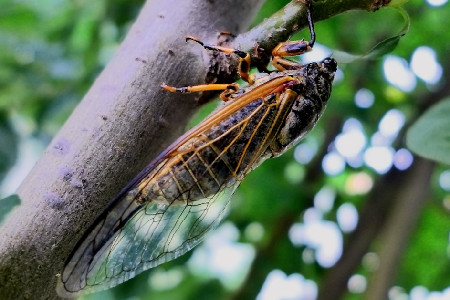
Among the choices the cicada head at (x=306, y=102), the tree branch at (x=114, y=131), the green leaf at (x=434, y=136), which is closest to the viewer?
the tree branch at (x=114, y=131)

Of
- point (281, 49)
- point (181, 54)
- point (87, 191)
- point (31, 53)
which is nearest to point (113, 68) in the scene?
point (181, 54)

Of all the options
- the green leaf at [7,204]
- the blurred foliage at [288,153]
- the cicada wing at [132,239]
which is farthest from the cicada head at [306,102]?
the green leaf at [7,204]

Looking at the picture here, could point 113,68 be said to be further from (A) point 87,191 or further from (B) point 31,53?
(B) point 31,53

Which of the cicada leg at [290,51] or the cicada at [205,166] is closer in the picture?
the cicada at [205,166]

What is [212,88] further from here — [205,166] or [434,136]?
[434,136]

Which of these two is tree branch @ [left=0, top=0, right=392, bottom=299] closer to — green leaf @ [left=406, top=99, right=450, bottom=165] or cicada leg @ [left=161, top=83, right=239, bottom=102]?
cicada leg @ [left=161, top=83, right=239, bottom=102]

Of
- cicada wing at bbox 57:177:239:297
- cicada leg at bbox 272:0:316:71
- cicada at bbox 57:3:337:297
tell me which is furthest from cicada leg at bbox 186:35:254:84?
cicada wing at bbox 57:177:239:297

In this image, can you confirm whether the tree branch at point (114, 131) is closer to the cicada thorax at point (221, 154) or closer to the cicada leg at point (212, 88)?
the cicada leg at point (212, 88)
